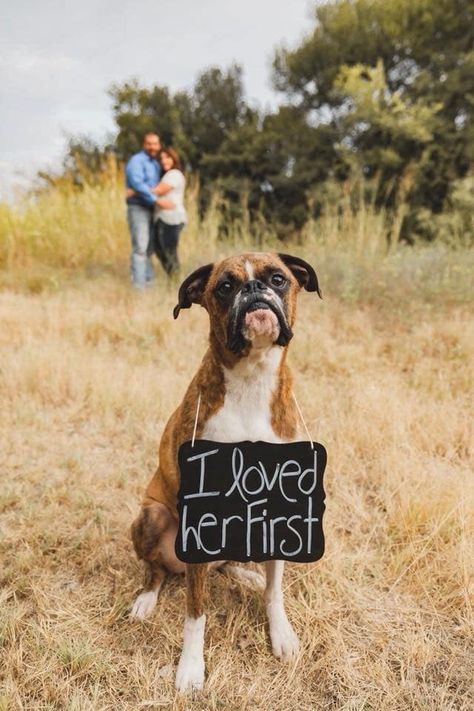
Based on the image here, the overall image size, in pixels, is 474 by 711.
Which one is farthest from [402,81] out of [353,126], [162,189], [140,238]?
[140,238]

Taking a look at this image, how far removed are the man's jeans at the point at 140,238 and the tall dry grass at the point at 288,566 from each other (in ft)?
2.74

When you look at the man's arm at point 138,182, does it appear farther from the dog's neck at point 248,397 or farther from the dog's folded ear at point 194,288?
the dog's neck at point 248,397

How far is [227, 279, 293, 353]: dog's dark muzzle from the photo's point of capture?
62.0 inches

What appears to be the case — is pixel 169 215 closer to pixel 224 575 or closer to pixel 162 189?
pixel 162 189

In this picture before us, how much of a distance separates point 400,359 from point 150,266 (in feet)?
11.7

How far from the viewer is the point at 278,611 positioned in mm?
1890

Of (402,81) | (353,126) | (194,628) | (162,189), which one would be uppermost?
(402,81)

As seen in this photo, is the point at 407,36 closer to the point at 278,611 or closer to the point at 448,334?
the point at 448,334

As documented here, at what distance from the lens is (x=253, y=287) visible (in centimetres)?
163

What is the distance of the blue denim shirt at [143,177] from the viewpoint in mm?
5973

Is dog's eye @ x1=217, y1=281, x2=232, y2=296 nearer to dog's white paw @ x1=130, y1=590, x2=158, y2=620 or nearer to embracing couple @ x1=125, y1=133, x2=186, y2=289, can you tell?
dog's white paw @ x1=130, y1=590, x2=158, y2=620

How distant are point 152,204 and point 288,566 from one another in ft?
16.3

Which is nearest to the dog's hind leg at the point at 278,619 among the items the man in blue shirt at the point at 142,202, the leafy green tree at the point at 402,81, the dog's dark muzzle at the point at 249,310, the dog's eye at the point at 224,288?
the dog's dark muzzle at the point at 249,310

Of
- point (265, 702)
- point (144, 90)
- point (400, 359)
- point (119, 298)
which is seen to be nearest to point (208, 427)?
point (265, 702)
